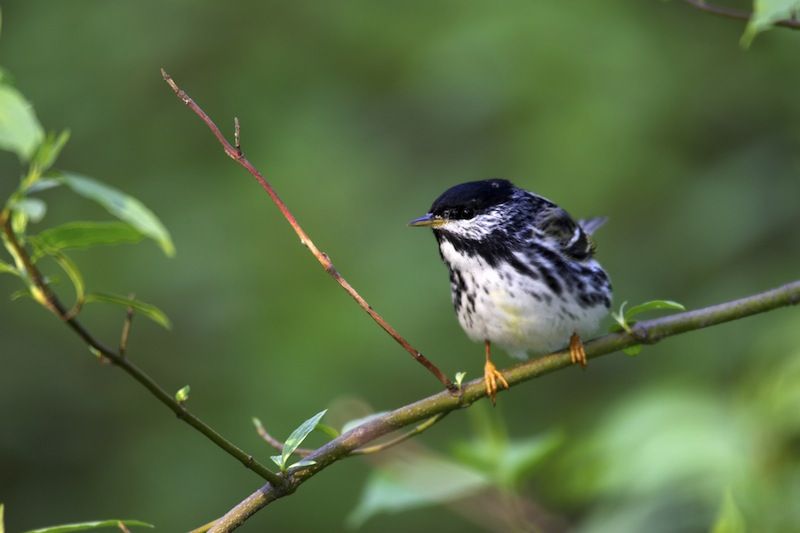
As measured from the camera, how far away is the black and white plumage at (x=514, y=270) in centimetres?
366

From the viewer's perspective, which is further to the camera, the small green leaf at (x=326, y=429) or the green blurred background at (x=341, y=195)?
the green blurred background at (x=341, y=195)

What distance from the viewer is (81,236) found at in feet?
5.36

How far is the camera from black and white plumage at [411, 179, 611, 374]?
366 cm

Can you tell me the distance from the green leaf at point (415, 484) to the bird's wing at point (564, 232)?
1.05m

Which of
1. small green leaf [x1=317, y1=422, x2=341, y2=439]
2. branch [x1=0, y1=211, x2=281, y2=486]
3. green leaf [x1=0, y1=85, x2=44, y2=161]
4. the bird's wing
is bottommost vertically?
small green leaf [x1=317, y1=422, x2=341, y2=439]

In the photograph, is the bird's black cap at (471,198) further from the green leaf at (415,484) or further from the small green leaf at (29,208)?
the small green leaf at (29,208)

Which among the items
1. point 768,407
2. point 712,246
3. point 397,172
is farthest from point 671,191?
point 768,407

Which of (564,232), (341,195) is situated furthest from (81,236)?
(341,195)

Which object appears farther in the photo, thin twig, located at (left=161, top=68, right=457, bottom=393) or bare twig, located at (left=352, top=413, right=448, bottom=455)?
bare twig, located at (left=352, top=413, right=448, bottom=455)

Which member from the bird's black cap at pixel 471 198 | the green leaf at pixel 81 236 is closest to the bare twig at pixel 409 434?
the green leaf at pixel 81 236

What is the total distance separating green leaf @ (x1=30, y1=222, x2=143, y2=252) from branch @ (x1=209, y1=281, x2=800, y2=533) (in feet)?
2.35

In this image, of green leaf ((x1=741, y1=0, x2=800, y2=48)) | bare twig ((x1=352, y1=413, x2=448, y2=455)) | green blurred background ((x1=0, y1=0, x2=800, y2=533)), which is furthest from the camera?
green blurred background ((x1=0, y1=0, x2=800, y2=533))

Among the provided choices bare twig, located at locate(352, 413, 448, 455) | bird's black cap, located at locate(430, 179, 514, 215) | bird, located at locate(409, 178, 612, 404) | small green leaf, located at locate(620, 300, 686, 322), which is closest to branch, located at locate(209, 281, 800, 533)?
bare twig, located at locate(352, 413, 448, 455)

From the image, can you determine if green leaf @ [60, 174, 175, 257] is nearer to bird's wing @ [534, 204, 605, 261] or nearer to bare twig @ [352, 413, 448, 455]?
bare twig @ [352, 413, 448, 455]
